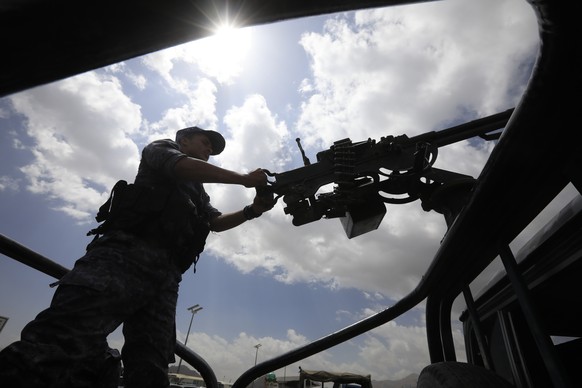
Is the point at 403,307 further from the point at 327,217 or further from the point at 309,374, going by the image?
the point at 309,374

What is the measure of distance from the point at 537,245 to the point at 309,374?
14841mm

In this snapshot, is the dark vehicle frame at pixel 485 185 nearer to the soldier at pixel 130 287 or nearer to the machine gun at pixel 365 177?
the soldier at pixel 130 287

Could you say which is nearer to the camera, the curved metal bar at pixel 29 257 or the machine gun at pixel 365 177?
the curved metal bar at pixel 29 257

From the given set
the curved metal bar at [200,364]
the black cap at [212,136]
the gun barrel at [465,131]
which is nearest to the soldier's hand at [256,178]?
the black cap at [212,136]

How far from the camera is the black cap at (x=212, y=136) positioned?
2.56m

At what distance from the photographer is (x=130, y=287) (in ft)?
5.12

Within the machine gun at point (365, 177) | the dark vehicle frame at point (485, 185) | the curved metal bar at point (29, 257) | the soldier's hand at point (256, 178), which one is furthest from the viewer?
the machine gun at point (365, 177)

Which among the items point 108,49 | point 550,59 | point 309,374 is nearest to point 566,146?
point 550,59

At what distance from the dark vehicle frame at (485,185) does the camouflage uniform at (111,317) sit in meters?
0.50

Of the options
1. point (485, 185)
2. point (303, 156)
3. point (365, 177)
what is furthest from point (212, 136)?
point (485, 185)

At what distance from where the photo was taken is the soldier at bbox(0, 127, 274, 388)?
1.21 m

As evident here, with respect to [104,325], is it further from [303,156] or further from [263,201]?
[303,156]

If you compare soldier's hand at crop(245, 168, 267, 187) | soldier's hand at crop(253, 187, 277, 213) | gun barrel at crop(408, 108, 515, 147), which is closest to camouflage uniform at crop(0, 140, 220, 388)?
soldier's hand at crop(245, 168, 267, 187)

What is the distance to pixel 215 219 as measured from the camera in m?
2.77
